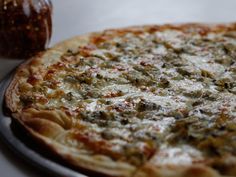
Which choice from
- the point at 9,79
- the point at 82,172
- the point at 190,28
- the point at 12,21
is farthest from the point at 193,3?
the point at 82,172

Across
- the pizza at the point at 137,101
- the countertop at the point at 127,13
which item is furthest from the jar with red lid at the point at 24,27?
the countertop at the point at 127,13

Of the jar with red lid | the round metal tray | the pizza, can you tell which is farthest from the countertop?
the round metal tray

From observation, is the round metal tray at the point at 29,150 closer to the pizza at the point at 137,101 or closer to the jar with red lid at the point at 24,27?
the pizza at the point at 137,101

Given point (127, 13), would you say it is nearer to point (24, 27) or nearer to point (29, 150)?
point (24, 27)

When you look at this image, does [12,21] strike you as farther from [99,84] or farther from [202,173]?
[202,173]

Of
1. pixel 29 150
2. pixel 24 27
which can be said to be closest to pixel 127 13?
pixel 24 27
